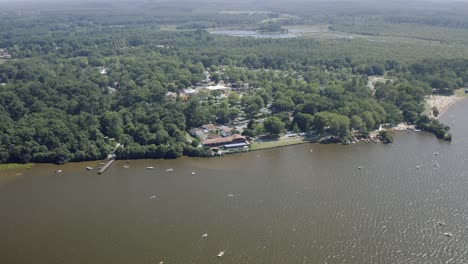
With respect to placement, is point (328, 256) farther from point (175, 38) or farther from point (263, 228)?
point (175, 38)

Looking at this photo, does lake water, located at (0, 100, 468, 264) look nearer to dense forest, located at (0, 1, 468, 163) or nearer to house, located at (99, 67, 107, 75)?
dense forest, located at (0, 1, 468, 163)

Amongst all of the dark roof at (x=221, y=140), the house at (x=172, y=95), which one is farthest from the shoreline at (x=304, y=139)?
the house at (x=172, y=95)

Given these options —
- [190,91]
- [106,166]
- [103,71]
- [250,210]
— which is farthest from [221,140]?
[103,71]

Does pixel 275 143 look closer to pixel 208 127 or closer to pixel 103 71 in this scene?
pixel 208 127

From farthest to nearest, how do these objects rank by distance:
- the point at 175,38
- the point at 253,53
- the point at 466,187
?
the point at 175,38 → the point at 253,53 → the point at 466,187

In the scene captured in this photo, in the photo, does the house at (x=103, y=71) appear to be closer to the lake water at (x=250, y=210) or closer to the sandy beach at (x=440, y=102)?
the lake water at (x=250, y=210)

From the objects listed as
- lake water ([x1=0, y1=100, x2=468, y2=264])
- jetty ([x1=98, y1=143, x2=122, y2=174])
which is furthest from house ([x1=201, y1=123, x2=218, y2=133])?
jetty ([x1=98, y1=143, x2=122, y2=174])

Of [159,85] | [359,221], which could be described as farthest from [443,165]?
[159,85]
